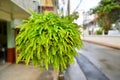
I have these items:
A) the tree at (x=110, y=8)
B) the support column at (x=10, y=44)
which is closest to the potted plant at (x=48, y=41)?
the support column at (x=10, y=44)

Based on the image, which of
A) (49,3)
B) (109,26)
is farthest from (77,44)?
(109,26)

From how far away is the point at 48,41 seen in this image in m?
5.03

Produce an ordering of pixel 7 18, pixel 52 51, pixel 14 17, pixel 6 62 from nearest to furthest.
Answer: pixel 52 51
pixel 7 18
pixel 6 62
pixel 14 17

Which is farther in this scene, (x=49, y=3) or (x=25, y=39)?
(x=49, y=3)

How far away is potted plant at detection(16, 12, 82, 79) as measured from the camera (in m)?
5.06

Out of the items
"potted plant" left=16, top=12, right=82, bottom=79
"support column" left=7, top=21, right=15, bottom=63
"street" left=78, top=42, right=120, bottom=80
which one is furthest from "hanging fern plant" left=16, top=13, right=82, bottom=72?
"support column" left=7, top=21, right=15, bottom=63

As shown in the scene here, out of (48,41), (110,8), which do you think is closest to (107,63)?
(48,41)

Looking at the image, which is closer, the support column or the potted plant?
the potted plant

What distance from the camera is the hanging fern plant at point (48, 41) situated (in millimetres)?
5062

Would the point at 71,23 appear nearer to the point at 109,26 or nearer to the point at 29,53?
the point at 29,53

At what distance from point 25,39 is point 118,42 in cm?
2858

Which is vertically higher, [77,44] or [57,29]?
[57,29]

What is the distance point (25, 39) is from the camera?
5168 mm

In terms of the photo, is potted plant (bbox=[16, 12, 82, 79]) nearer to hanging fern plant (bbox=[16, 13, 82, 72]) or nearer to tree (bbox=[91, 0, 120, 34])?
hanging fern plant (bbox=[16, 13, 82, 72])
